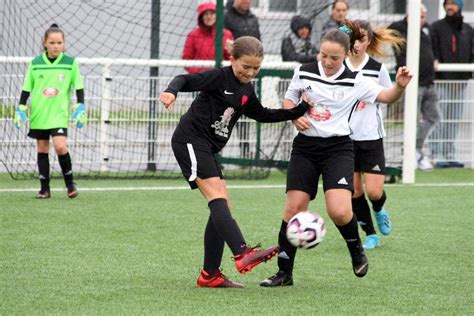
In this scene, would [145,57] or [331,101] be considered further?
[145,57]

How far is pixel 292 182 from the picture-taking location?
6777mm

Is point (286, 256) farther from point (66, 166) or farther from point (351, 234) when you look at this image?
point (66, 166)

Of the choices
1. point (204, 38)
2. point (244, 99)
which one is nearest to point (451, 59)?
point (204, 38)

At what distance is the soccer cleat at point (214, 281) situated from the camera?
6.59 meters

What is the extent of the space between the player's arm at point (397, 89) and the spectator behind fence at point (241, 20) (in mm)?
6373

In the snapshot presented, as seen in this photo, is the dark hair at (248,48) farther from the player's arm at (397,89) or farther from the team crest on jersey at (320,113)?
the player's arm at (397,89)

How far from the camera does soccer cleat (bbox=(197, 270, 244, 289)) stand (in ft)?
21.6

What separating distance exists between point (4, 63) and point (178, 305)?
7335 millimetres

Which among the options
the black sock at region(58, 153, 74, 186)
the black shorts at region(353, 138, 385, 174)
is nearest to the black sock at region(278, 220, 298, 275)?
the black shorts at region(353, 138, 385, 174)

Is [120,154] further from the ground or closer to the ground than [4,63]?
closer to the ground

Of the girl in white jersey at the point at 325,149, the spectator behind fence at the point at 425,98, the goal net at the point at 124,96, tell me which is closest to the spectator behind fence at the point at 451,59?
the spectator behind fence at the point at 425,98

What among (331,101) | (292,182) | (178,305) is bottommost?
(178,305)

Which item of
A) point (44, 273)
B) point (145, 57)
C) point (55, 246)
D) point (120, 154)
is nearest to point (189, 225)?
point (55, 246)

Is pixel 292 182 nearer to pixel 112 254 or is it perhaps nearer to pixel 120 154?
pixel 112 254
